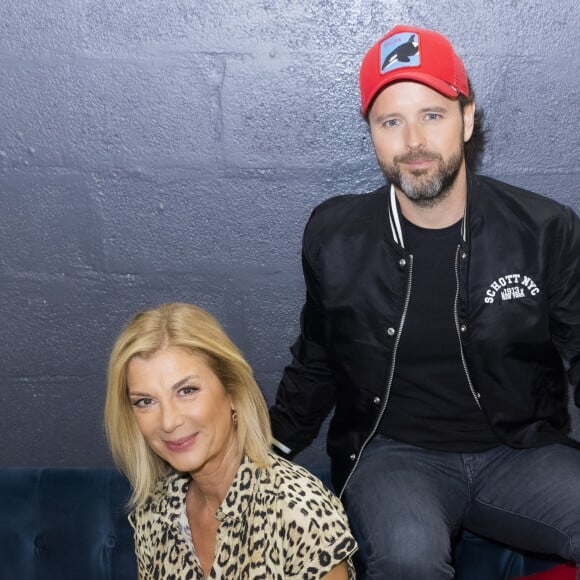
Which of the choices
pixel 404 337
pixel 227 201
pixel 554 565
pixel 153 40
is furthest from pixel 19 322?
pixel 554 565

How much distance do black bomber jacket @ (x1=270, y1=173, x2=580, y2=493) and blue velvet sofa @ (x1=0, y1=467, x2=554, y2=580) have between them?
1.51 ft

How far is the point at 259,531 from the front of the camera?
1835mm

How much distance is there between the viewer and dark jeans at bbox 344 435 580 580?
6.33 feet

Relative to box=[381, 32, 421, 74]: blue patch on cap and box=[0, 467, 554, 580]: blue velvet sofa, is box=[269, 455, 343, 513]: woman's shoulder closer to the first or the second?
box=[0, 467, 554, 580]: blue velvet sofa

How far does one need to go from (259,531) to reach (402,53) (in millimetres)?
1087

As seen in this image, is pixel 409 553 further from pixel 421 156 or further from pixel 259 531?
pixel 421 156

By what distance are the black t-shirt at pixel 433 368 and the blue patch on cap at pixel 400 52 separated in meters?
0.37

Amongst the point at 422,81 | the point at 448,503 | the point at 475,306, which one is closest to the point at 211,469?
the point at 448,503

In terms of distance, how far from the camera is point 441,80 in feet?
6.69

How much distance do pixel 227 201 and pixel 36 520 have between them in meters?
0.95

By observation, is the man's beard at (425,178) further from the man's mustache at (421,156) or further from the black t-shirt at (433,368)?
the black t-shirt at (433,368)

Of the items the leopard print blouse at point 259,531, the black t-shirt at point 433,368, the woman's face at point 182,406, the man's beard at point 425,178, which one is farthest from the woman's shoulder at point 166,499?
the man's beard at point 425,178

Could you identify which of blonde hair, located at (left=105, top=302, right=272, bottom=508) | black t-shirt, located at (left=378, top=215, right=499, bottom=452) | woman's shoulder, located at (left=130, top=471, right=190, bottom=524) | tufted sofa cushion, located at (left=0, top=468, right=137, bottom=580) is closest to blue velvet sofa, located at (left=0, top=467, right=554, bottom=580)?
tufted sofa cushion, located at (left=0, top=468, right=137, bottom=580)

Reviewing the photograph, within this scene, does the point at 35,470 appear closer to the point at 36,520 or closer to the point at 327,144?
the point at 36,520
